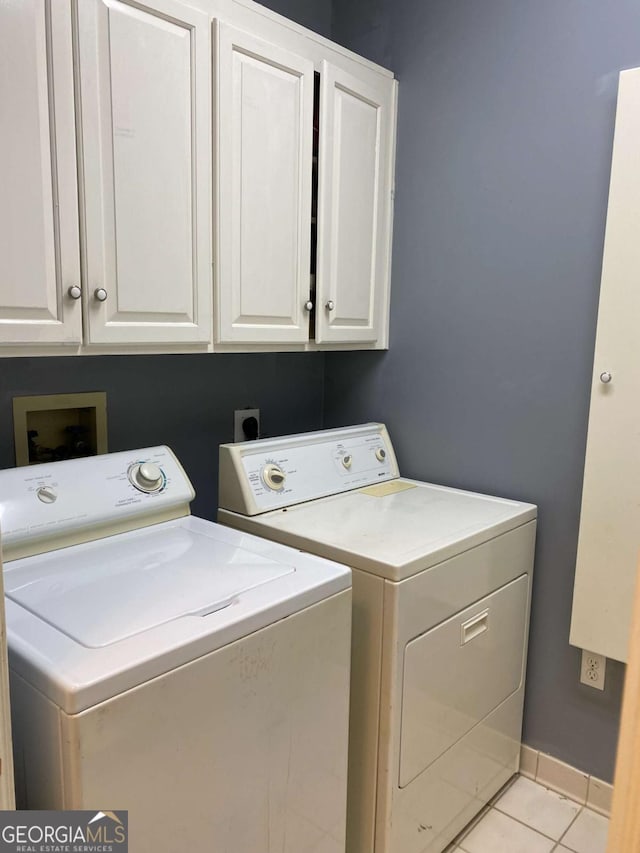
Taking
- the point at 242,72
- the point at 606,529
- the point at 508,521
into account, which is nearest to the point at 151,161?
the point at 242,72

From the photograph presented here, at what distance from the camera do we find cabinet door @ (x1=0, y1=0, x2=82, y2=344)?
115cm

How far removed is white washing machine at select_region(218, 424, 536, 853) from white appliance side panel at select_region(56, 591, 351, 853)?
0.40ft

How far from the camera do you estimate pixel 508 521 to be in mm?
1694

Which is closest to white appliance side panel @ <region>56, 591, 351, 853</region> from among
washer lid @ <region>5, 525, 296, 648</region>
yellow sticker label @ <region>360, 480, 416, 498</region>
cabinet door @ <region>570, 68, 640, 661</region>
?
washer lid @ <region>5, 525, 296, 648</region>

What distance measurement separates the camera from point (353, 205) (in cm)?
189

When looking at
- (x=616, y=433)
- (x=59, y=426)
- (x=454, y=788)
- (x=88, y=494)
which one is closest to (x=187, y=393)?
(x=59, y=426)

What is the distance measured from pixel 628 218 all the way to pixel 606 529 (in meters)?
0.78

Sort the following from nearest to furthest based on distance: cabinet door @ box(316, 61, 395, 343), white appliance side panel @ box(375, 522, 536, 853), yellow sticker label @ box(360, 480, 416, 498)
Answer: white appliance side panel @ box(375, 522, 536, 853), cabinet door @ box(316, 61, 395, 343), yellow sticker label @ box(360, 480, 416, 498)

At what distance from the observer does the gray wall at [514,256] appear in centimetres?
168

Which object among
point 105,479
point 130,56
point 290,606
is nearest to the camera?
point 290,606

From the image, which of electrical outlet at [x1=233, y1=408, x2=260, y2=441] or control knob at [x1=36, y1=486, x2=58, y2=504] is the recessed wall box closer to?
control knob at [x1=36, y1=486, x2=58, y2=504]

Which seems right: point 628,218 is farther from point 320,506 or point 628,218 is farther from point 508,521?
point 320,506

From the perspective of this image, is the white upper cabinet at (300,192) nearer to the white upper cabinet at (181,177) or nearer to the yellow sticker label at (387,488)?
the white upper cabinet at (181,177)

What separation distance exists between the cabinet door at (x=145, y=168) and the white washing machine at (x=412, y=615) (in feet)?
1.52
